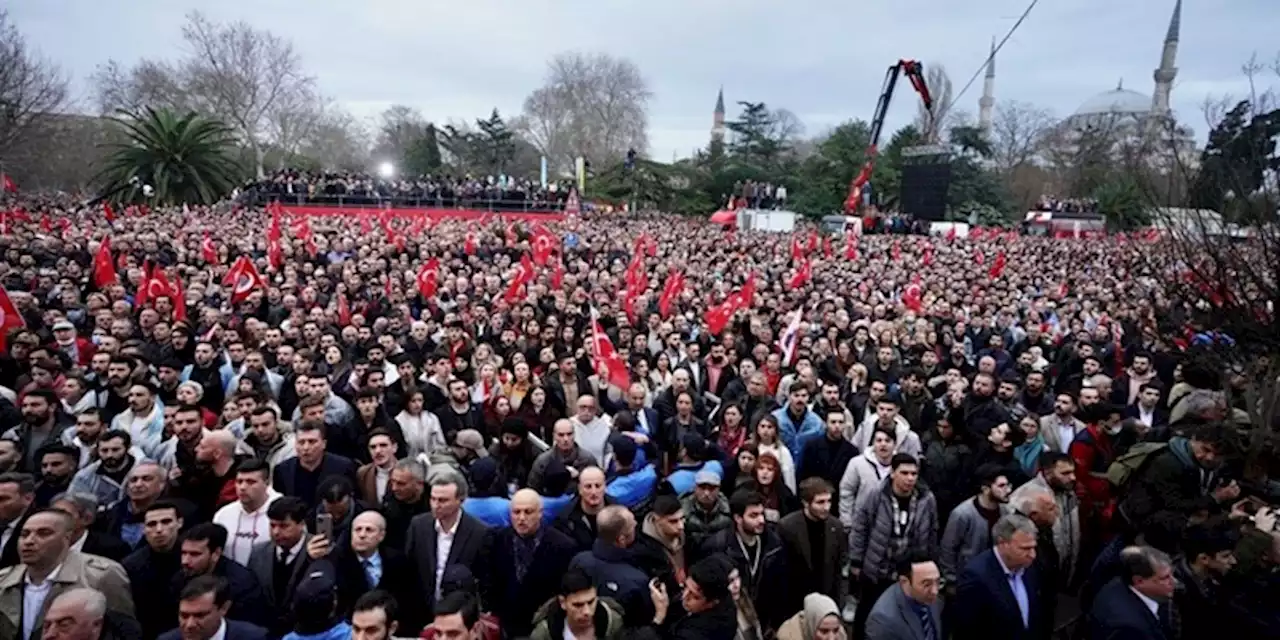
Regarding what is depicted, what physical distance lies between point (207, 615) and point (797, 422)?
4184 millimetres

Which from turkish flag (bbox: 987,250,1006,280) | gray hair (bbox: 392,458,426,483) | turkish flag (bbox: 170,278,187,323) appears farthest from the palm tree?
gray hair (bbox: 392,458,426,483)

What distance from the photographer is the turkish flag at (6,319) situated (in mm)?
6656

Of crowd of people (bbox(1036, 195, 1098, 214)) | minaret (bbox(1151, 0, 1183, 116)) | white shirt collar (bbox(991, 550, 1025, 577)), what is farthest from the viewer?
minaret (bbox(1151, 0, 1183, 116))

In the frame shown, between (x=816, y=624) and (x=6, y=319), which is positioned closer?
(x=816, y=624)

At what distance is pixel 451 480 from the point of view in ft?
11.8

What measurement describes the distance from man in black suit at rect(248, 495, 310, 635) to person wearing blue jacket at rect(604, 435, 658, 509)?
1.55 m

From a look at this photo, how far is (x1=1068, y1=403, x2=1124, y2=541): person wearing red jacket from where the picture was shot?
465 centimetres

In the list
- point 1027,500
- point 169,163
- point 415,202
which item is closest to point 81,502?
point 1027,500

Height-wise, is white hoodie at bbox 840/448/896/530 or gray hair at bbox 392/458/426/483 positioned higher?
gray hair at bbox 392/458/426/483

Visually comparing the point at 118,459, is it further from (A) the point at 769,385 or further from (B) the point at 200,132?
(B) the point at 200,132

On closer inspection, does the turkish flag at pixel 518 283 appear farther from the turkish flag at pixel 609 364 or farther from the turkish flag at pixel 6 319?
the turkish flag at pixel 6 319

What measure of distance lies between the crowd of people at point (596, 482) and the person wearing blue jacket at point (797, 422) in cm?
3

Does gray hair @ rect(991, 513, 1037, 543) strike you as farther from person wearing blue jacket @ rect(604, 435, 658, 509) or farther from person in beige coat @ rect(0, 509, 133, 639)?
person in beige coat @ rect(0, 509, 133, 639)

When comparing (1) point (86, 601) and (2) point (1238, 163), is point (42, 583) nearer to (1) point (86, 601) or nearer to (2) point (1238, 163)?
(1) point (86, 601)
